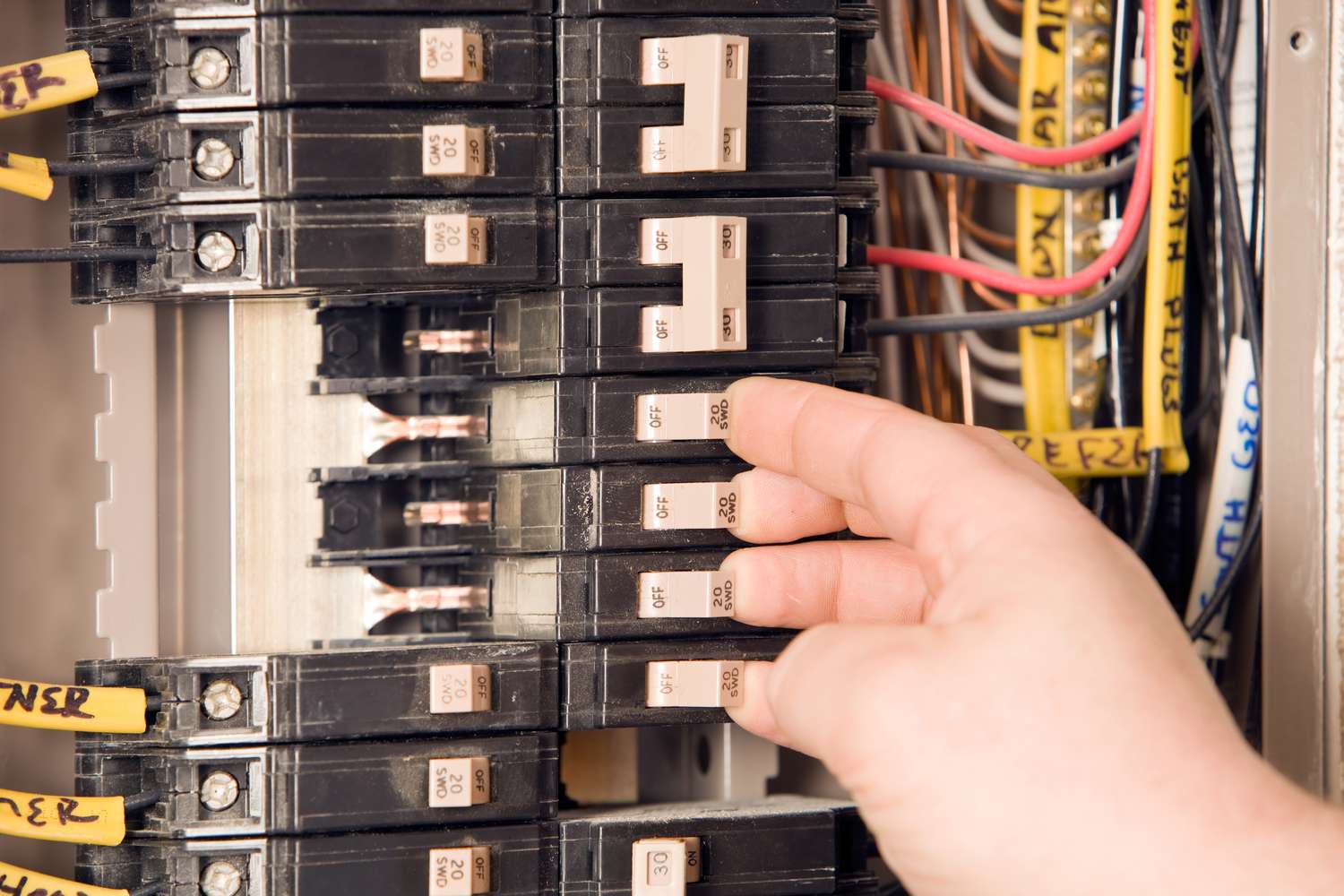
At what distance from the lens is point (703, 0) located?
99 centimetres

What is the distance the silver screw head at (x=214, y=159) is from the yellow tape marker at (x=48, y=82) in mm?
111

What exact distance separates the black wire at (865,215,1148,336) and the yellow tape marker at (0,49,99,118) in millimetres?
731

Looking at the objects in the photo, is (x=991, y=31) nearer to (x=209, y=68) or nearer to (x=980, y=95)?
(x=980, y=95)

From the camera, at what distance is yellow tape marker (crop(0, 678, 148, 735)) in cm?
98

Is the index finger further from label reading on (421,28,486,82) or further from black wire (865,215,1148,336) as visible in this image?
label reading on (421,28,486,82)

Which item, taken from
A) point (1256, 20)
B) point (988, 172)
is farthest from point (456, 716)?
point (1256, 20)

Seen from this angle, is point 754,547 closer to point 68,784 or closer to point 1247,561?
point 1247,561

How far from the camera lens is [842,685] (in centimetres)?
81

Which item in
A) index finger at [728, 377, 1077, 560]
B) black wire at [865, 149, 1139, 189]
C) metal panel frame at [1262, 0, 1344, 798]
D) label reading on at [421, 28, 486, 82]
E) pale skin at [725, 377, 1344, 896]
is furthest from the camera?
black wire at [865, 149, 1139, 189]

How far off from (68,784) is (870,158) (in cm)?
94

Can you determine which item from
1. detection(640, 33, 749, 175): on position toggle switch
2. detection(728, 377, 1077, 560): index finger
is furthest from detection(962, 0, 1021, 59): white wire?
detection(728, 377, 1077, 560): index finger

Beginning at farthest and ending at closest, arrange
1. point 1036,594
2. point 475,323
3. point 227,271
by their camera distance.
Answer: point 475,323 → point 227,271 → point 1036,594

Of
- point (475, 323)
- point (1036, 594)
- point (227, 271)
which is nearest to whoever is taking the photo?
point (1036, 594)

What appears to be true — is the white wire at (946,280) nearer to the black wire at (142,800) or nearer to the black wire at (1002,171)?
the black wire at (1002,171)
